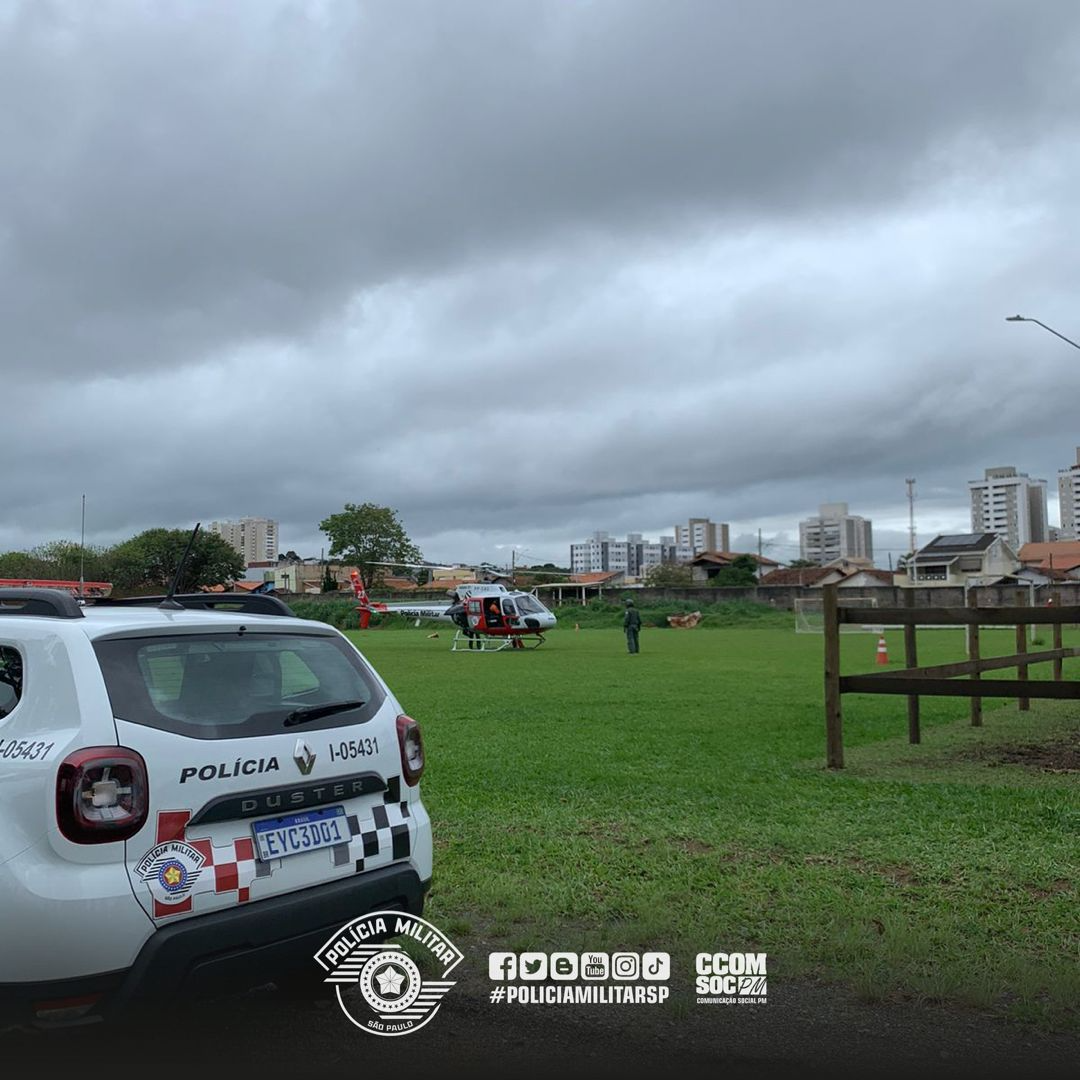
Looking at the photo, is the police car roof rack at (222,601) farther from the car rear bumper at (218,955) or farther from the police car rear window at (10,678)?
the car rear bumper at (218,955)

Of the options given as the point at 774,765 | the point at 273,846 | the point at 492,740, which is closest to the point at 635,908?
the point at 273,846

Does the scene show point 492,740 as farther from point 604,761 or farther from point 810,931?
point 810,931

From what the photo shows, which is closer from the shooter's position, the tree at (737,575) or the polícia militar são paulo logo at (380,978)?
the polícia militar são paulo logo at (380,978)

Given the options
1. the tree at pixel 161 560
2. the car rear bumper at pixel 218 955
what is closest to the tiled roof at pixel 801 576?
the tree at pixel 161 560

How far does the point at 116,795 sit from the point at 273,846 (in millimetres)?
640

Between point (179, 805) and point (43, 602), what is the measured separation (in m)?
1.17

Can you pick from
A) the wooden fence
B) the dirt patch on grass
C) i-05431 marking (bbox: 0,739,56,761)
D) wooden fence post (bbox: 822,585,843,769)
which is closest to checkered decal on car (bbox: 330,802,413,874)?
i-05431 marking (bbox: 0,739,56,761)

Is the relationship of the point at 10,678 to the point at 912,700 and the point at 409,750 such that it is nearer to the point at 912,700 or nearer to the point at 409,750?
the point at 409,750

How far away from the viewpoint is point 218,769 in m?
3.81

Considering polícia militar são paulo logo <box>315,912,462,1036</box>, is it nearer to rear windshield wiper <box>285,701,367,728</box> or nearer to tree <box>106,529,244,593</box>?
rear windshield wiper <box>285,701,367,728</box>

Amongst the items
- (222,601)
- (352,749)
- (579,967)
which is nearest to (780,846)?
(579,967)

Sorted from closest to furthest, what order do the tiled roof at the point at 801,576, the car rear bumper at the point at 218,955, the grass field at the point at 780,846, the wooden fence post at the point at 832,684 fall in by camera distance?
1. the car rear bumper at the point at 218,955
2. the grass field at the point at 780,846
3. the wooden fence post at the point at 832,684
4. the tiled roof at the point at 801,576

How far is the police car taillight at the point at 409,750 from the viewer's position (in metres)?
4.61

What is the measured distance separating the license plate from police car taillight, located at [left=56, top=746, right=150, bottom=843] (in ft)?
1.59
